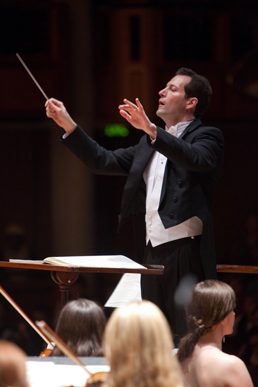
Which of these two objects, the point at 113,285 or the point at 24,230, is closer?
the point at 113,285

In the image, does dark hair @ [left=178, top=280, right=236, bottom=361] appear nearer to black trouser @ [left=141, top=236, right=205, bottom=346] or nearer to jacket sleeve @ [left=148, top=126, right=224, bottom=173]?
black trouser @ [left=141, top=236, right=205, bottom=346]

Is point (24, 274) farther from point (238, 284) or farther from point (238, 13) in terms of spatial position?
point (238, 13)

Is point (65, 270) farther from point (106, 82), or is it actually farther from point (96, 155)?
point (106, 82)

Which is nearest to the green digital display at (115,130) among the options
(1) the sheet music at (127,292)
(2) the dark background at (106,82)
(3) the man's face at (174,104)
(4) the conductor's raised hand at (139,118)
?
(2) the dark background at (106,82)

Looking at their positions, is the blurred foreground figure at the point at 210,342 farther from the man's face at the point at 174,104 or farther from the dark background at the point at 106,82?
the dark background at the point at 106,82

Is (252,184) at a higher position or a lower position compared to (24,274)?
higher

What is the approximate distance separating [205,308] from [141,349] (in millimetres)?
1000

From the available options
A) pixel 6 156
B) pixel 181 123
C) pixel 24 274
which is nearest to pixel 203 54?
pixel 6 156

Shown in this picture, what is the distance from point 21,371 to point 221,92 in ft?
20.3

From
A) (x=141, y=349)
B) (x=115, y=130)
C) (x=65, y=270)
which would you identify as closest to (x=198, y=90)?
(x=65, y=270)

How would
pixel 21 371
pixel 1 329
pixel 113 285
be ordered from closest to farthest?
1. pixel 21 371
2. pixel 1 329
3. pixel 113 285

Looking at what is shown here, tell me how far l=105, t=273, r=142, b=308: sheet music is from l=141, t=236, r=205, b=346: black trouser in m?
0.17

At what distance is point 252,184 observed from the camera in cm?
761

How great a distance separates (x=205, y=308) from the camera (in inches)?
91.3
